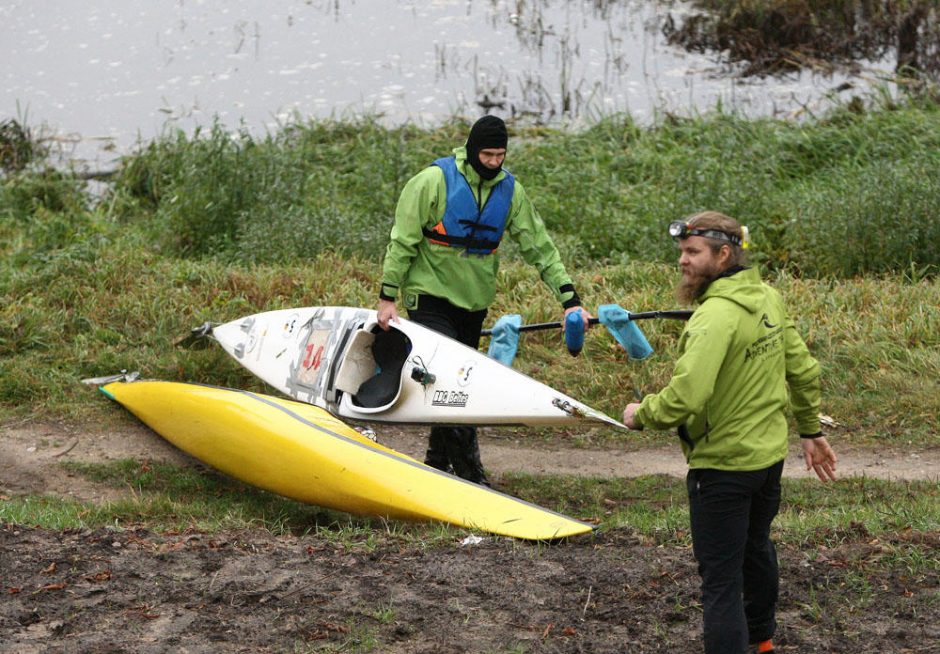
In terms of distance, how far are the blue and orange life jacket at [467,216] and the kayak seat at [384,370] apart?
2.64 feet

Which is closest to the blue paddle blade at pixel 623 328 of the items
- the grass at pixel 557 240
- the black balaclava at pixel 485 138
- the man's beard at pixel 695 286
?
the black balaclava at pixel 485 138

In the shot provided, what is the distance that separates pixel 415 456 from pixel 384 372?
739mm

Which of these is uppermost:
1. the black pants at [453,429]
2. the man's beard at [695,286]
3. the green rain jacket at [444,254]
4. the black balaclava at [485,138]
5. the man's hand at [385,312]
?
the black balaclava at [485,138]

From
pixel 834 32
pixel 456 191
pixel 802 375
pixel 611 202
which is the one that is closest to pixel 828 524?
pixel 802 375

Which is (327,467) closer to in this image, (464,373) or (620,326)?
(464,373)

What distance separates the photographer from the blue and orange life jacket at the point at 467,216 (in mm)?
6406

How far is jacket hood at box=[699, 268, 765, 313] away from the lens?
382 cm

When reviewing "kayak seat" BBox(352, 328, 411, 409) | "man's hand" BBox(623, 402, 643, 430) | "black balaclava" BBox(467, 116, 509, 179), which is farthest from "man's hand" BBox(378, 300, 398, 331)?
"man's hand" BBox(623, 402, 643, 430)

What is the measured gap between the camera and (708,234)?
152 inches

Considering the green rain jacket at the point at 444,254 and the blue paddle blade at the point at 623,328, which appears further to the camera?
the green rain jacket at the point at 444,254

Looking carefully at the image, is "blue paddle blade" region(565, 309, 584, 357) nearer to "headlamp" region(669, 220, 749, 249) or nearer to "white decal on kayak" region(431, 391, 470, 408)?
"white decal on kayak" region(431, 391, 470, 408)

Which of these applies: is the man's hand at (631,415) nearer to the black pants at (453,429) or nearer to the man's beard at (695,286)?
the man's beard at (695,286)

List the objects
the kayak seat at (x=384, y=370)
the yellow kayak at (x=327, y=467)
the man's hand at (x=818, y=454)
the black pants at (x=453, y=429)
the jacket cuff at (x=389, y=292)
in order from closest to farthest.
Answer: the man's hand at (x=818, y=454) → the yellow kayak at (x=327, y=467) → the jacket cuff at (x=389, y=292) → the black pants at (x=453, y=429) → the kayak seat at (x=384, y=370)

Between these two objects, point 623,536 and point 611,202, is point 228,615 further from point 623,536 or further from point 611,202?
point 611,202
